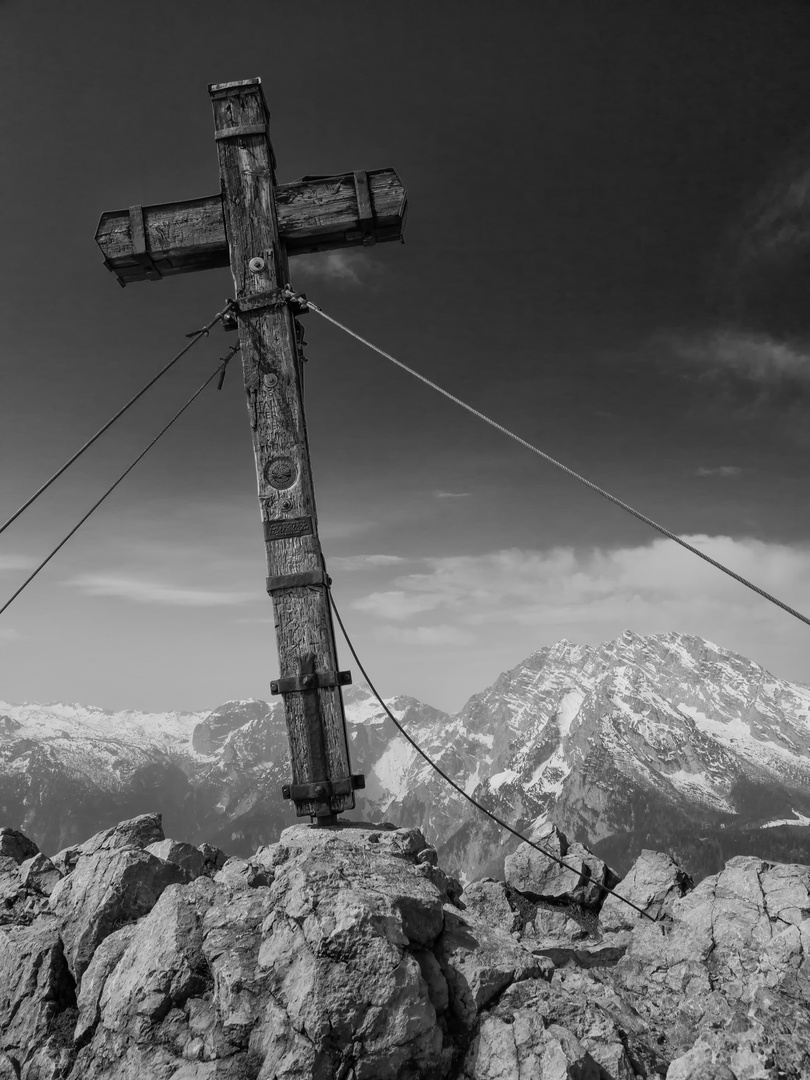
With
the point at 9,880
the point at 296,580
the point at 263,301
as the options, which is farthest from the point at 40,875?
the point at 263,301

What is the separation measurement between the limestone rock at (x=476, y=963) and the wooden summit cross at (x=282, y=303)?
2208mm

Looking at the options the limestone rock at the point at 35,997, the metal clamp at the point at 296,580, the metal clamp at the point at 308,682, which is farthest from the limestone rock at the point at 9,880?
the metal clamp at the point at 296,580

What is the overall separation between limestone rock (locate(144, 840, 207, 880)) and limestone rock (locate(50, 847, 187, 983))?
4.13 ft

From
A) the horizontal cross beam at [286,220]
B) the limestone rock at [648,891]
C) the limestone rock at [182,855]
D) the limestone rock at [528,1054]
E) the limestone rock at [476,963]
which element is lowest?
the limestone rock at [648,891]

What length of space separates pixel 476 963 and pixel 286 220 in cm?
994

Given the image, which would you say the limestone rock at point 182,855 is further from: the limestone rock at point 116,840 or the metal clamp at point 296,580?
the metal clamp at point 296,580

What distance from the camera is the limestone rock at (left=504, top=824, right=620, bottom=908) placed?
454 inches

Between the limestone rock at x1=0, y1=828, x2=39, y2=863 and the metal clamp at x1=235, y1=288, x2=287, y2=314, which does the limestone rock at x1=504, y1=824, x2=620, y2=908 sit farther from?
the metal clamp at x1=235, y1=288, x2=287, y2=314

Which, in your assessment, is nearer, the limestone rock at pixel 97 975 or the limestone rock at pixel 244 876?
the limestone rock at pixel 97 975

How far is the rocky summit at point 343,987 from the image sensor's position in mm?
5277

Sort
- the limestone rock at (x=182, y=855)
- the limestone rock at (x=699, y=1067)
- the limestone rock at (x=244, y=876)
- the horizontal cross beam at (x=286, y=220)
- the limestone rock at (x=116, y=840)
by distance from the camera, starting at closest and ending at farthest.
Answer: the limestone rock at (x=699, y=1067), the limestone rock at (x=244, y=876), the horizontal cross beam at (x=286, y=220), the limestone rock at (x=182, y=855), the limestone rock at (x=116, y=840)

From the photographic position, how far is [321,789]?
800cm

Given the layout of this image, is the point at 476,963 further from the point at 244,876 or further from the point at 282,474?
the point at 282,474

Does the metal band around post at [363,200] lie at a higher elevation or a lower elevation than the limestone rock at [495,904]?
higher
